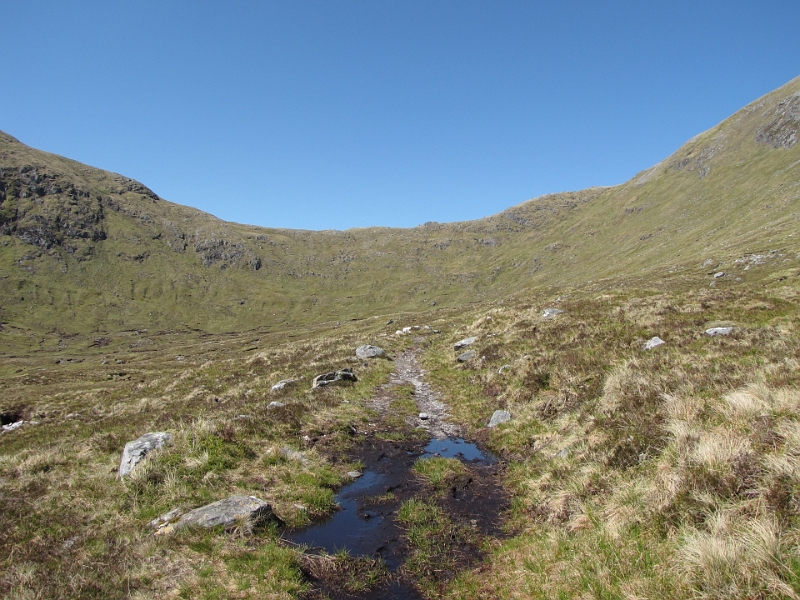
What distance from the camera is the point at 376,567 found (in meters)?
Result: 8.37

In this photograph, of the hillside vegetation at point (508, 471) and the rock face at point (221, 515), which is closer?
the hillside vegetation at point (508, 471)

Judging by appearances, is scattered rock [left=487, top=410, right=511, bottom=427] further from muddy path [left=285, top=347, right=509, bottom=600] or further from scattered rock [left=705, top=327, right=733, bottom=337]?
scattered rock [left=705, top=327, right=733, bottom=337]

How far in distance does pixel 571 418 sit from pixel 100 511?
13.6m

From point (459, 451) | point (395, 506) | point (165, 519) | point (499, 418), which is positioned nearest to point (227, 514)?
point (165, 519)

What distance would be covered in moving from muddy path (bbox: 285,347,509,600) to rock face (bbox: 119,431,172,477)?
18.5 ft

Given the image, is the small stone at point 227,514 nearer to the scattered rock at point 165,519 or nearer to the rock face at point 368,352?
the scattered rock at point 165,519

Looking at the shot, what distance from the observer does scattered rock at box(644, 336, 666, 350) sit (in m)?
17.5

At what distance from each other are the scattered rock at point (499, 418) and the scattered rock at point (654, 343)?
7116 millimetres

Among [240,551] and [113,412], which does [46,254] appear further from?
[240,551]

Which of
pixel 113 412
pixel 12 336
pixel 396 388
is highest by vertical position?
pixel 396 388

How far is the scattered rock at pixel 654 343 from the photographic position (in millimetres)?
17469

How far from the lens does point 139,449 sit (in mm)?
12188

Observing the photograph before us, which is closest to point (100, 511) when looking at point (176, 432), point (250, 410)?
point (176, 432)

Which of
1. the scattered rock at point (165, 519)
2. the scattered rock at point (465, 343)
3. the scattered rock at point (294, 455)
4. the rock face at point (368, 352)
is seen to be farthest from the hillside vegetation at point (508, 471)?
the rock face at point (368, 352)
